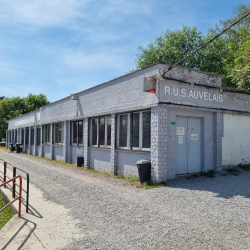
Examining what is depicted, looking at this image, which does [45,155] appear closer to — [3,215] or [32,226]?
[3,215]

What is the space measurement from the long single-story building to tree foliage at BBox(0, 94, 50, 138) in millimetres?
33560

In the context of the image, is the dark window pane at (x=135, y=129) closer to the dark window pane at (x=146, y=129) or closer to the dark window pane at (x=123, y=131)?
the dark window pane at (x=146, y=129)

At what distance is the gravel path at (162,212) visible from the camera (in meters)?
4.34

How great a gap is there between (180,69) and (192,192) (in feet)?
14.9

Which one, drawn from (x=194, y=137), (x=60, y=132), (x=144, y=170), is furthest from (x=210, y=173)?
(x=60, y=132)

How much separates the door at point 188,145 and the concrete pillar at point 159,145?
0.86 m

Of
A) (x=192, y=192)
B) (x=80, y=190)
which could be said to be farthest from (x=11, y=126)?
(x=192, y=192)

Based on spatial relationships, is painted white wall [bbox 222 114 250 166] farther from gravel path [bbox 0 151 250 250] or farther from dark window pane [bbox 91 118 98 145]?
dark window pane [bbox 91 118 98 145]

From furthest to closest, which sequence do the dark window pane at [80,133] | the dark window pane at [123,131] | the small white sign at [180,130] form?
1. the dark window pane at [80,133]
2. the dark window pane at [123,131]
3. the small white sign at [180,130]

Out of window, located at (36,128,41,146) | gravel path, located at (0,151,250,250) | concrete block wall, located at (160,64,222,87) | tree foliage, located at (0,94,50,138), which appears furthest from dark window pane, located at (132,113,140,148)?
tree foliage, located at (0,94,50,138)

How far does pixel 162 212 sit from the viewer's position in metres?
5.91

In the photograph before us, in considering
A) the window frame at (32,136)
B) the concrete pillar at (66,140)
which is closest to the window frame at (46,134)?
the window frame at (32,136)

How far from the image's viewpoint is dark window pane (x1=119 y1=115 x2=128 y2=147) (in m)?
10.8

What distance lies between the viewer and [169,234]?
182 inches
